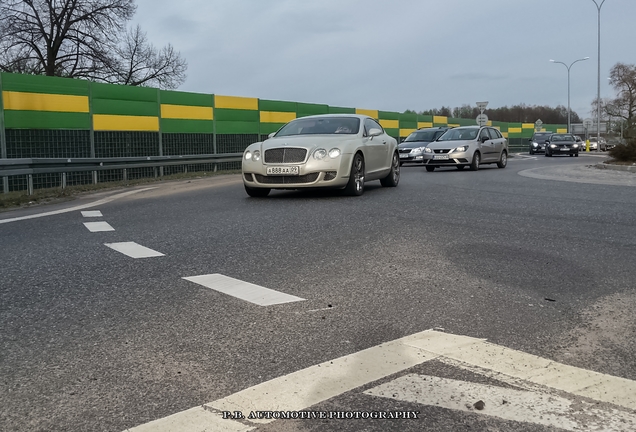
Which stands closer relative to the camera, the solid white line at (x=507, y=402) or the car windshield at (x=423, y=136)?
the solid white line at (x=507, y=402)

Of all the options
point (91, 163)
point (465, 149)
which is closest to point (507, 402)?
point (91, 163)

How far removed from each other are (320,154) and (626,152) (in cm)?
1810

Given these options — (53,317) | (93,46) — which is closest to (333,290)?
(53,317)

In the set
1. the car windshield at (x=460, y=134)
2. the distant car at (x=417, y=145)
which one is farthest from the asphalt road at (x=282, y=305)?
the distant car at (x=417, y=145)

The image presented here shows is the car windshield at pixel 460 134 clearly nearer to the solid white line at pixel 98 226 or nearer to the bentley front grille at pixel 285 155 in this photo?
the bentley front grille at pixel 285 155

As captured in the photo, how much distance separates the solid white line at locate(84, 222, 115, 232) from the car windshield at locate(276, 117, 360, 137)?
15.2 ft

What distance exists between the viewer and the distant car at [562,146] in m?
42.9

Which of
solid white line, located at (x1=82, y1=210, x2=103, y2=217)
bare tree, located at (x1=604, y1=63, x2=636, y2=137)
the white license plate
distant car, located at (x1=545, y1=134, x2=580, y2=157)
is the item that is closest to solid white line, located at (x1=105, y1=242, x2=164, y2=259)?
solid white line, located at (x1=82, y1=210, x2=103, y2=217)

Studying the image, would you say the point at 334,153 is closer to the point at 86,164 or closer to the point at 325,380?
the point at 325,380

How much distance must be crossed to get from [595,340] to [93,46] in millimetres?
36223

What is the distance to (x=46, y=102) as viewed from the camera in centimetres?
1844

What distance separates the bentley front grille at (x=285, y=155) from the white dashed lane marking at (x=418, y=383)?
7.60m

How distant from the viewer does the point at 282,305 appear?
14.4ft

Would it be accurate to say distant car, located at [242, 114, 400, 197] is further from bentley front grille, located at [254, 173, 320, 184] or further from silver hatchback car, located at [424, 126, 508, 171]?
silver hatchback car, located at [424, 126, 508, 171]
